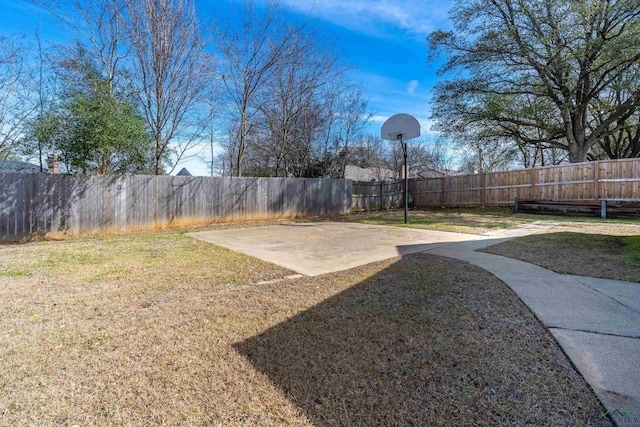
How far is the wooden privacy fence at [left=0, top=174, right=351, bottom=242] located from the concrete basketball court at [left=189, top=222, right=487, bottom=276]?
279 centimetres

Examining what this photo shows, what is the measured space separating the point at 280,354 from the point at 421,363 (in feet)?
3.03

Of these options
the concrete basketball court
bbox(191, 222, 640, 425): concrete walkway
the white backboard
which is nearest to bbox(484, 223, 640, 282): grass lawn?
bbox(191, 222, 640, 425): concrete walkway

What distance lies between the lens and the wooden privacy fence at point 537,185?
990cm

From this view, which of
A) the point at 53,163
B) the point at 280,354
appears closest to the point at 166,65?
the point at 53,163

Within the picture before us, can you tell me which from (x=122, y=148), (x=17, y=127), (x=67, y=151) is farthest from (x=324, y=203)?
(x=17, y=127)

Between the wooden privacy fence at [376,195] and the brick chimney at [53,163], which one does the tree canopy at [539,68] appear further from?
the brick chimney at [53,163]

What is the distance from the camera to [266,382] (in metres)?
1.78

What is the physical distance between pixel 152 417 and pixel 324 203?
38.6 feet

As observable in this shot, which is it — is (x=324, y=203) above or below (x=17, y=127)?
below

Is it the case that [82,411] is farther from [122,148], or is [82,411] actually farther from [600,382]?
[122,148]

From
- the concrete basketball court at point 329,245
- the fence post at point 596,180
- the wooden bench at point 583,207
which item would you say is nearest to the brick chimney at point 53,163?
the concrete basketball court at point 329,245

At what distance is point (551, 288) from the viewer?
3.33m

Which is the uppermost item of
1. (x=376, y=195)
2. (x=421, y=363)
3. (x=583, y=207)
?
(x=376, y=195)

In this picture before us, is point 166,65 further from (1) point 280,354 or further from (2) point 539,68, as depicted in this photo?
(2) point 539,68
